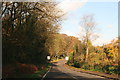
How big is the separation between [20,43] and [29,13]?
247 inches

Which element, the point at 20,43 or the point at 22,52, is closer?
the point at 20,43

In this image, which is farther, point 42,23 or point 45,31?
point 45,31

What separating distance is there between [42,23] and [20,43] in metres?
7.03

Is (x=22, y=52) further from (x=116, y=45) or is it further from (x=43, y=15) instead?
(x=116, y=45)

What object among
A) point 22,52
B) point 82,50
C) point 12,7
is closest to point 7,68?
point 22,52

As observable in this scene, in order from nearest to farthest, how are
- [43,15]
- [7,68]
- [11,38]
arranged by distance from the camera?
[11,38] → [7,68] → [43,15]

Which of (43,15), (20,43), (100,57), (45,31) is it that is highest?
(43,15)

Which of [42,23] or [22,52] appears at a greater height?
[42,23]

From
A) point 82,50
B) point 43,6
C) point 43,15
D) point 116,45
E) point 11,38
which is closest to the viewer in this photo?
point 11,38

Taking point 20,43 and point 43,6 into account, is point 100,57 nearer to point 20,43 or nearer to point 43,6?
point 43,6

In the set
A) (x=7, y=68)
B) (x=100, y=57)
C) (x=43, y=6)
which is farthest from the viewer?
(x=100, y=57)

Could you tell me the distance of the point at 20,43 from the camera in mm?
15391

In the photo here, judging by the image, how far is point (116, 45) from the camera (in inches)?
1543

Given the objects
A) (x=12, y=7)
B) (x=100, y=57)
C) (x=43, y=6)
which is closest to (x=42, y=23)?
(x=43, y=6)
